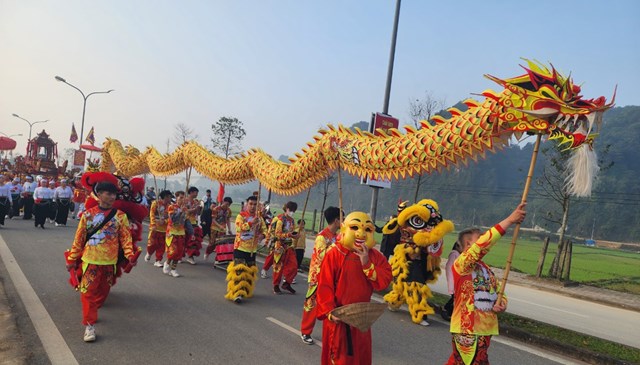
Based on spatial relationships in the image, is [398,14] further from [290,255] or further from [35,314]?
[35,314]

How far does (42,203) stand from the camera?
1395 centimetres

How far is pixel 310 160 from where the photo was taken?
643 centimetres

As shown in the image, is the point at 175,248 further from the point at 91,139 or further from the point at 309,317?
the point at 91,139

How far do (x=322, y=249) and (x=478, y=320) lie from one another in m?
2.46

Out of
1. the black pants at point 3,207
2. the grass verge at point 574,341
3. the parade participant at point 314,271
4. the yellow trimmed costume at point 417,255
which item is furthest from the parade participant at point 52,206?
the grass verge at point 574,341

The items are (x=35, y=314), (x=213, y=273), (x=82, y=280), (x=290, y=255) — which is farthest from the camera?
(x=213, y=273)

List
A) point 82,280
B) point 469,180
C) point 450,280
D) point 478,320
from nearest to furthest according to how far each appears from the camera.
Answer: point 478,320, point 450,280, point 82,280, point 469,180

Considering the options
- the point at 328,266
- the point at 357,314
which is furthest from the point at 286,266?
the point at 357,314

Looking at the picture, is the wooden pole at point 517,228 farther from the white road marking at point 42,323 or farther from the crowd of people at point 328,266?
the white road marking at point 42,323

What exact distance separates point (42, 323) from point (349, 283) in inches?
156

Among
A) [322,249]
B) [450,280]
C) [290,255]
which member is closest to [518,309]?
[290,255]

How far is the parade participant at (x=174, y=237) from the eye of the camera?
8.68 metres

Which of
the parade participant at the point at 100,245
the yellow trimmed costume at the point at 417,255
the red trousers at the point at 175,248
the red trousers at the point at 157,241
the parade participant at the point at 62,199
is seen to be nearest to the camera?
the parade participant at the point at 100,245

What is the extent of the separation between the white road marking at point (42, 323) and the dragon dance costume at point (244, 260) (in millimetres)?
2575
